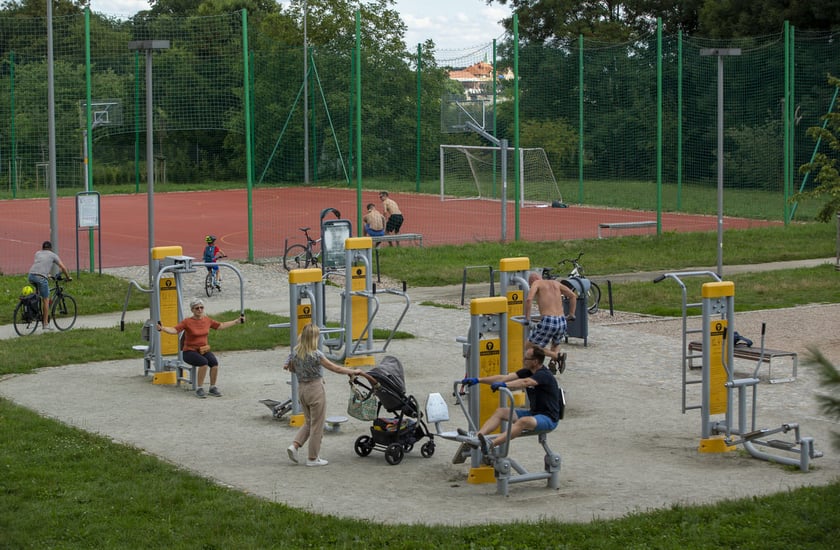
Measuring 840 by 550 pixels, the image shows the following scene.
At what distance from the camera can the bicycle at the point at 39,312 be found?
19188 mm

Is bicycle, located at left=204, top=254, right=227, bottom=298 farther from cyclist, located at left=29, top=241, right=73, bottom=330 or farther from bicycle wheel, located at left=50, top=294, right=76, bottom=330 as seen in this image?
cyclist, located at left=29, top=241, right=73, bottom=330

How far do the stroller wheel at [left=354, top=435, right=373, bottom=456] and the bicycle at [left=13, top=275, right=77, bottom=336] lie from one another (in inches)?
351

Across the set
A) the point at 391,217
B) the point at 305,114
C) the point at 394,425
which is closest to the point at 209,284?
the point at 391,217

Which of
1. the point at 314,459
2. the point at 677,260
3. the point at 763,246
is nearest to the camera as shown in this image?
the point at 314,459

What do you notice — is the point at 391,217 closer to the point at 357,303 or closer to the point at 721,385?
the point at 357,303

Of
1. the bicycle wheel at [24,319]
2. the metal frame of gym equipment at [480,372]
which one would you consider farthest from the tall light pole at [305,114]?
the metal frame of gym equipment at [480,372]

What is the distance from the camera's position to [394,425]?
11812mm

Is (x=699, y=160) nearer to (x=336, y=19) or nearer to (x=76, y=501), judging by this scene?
(x=336, y=19)

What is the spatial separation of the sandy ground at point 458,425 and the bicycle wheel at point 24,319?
2.78 meters

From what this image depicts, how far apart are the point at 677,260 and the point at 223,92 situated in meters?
11.6

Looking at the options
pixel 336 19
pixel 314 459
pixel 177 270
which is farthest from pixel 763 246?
pixel 336 19

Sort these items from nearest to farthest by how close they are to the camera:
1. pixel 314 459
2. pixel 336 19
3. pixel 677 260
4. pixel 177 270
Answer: pixel 314 459 → pixel 177 270 → pixel 677 260 → pixel 336 19

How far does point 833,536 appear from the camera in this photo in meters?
8.80

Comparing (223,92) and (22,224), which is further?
(22,224)
